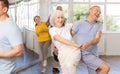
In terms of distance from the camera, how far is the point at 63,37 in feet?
10.2

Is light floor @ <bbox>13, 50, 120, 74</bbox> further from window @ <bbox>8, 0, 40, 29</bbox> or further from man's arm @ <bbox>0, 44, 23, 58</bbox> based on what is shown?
man's arm @ <bbox>0, 44, 23, 58</bbox>

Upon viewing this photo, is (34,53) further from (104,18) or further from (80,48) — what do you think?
(80,48)

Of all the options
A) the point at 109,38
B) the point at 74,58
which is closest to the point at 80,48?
the point at 74,58

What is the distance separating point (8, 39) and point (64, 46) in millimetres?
1193

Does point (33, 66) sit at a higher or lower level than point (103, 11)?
lower

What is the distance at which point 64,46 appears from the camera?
3080 mm

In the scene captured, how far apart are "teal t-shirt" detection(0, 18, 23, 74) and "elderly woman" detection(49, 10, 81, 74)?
1.07 metres

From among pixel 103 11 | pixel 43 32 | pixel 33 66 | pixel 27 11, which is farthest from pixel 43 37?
pixel 103 11

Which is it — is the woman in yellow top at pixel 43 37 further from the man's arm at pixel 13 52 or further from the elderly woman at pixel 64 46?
the man's arm at pixel 13 52

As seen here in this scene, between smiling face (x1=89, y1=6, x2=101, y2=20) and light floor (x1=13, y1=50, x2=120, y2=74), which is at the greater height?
smiling face (x1=89, y1=6, x2=101, y2=20)

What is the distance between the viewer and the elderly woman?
9.92ft

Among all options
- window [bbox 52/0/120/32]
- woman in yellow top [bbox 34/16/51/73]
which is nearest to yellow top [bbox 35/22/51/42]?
woman in yellow top [bbox 34/16/51/73]

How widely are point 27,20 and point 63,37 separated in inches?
175

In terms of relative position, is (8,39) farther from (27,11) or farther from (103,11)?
(103,11)
